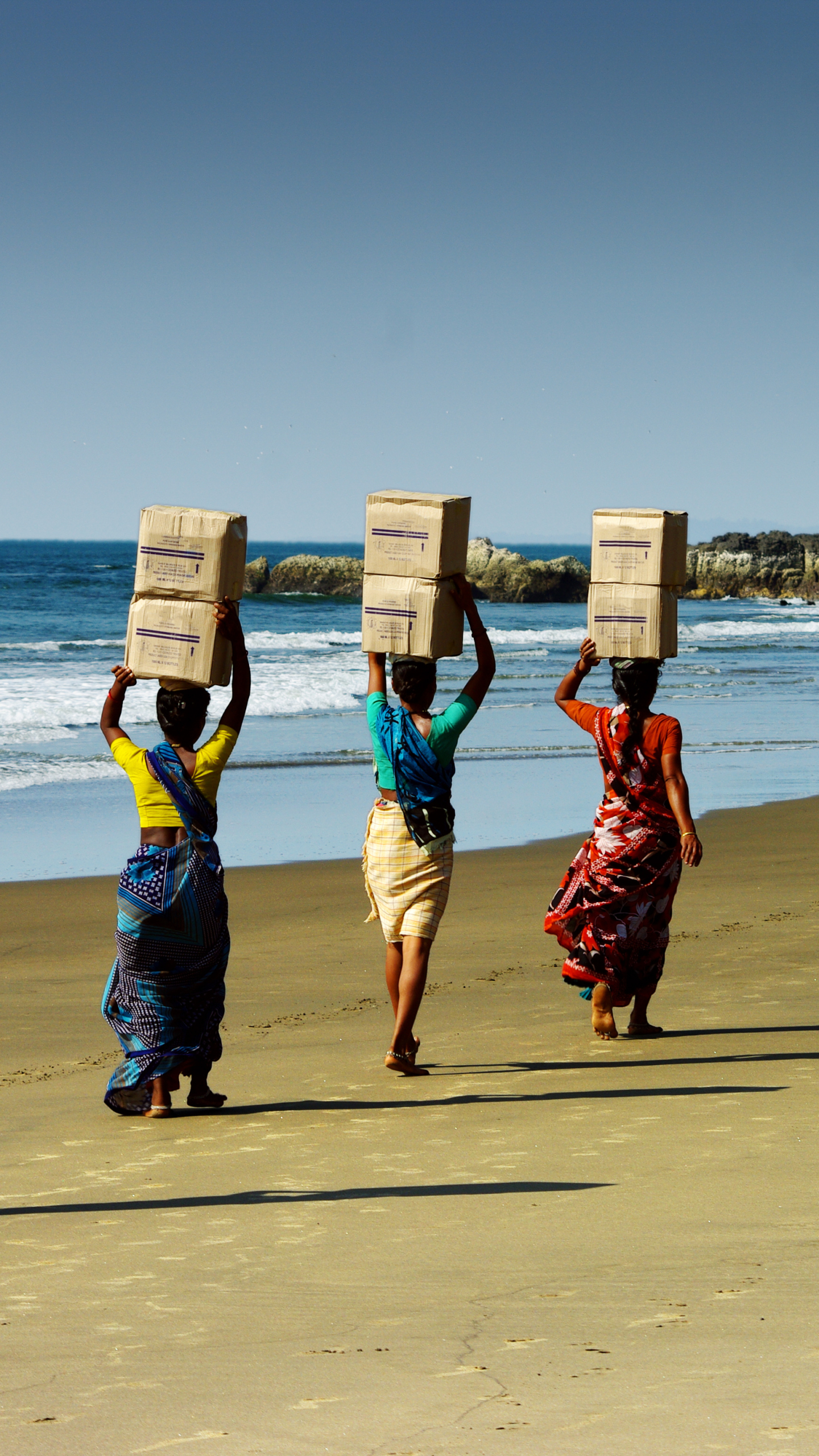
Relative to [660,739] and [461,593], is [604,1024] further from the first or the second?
[461,593]

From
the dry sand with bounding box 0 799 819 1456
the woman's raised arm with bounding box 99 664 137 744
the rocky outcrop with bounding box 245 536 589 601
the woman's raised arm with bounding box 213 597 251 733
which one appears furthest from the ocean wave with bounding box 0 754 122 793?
the rocky outcrop with bounding box 245 536 589 601

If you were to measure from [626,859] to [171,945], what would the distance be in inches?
77.0

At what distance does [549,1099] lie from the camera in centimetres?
499

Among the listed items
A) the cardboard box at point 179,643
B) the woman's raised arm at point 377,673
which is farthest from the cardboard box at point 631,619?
the cardboard box at point 179,643

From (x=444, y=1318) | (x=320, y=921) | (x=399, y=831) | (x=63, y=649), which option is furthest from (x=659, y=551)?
(x=63, y=649)

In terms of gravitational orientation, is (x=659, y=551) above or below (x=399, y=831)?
above

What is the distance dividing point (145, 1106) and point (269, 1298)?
5.92ft

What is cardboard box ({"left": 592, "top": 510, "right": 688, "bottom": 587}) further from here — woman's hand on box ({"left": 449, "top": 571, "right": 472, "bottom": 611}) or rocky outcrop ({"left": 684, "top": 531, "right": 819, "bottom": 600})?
rocky outcrop ({"left": 684, "top": 531, "right": 819, "bottom": 600})

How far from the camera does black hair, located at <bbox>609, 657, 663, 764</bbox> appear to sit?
562 centimetres

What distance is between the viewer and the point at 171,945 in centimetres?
475

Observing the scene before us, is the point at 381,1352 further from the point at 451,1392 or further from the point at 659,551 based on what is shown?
the point at 659,551

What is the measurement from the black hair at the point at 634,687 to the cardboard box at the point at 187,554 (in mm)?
1628

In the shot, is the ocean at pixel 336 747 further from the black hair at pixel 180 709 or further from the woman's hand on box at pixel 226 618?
the woman's hand on box at pixel 226 618

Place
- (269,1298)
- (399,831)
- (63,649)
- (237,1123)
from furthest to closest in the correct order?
(63,649)
(399,831)
(237,1123)
(269,1298)
